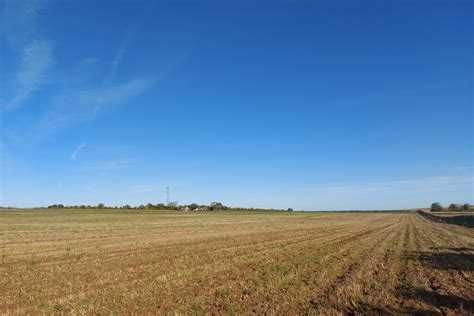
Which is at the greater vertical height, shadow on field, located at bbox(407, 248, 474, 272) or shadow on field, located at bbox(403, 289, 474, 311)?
shadow on field, located at bbox(403, 289, 474, 311)

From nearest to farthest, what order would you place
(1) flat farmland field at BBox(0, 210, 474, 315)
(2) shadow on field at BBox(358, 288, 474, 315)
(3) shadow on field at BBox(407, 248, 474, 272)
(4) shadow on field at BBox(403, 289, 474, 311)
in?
(2) shadow on field at BBox(358, 288, 474, 315)
(1) flat farmland field at BBox(0, 210, 474, 315)
(4) shadow on field at BBox(403, 289, 474, 311)
(3) shadow on field at BBox(407, 248, 474, 272)

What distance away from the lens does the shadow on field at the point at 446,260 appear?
56.9 feet

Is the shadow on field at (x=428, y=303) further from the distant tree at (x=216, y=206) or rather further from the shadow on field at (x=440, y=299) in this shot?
the distant tree at (x=216, y=206)

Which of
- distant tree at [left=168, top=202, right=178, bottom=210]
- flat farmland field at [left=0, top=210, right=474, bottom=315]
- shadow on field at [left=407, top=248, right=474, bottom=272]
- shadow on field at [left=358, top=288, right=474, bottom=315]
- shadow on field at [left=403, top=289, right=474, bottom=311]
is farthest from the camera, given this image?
distant tree at [left=168, top=202, right=178, bottom=210]

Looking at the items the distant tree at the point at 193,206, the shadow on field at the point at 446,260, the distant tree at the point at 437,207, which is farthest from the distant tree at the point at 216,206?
the shadow on field at the point at 446,260

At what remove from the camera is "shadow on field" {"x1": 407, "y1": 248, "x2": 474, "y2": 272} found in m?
17.3

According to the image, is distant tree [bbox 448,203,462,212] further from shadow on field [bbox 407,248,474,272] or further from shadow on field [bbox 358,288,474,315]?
shadow on field [bbox 358,288,474,315]

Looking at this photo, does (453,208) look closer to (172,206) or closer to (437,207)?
(437,207)

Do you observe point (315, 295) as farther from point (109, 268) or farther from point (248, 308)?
point (109, 268)

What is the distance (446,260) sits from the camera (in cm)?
1942

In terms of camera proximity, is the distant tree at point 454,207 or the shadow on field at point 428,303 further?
the distant tree at point 454,207

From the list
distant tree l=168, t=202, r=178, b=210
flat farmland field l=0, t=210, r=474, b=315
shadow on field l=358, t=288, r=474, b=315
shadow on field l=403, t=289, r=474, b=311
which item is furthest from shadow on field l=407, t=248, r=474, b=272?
distant tree l=168, t=202, r=178, b=210

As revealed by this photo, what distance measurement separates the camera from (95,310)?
1005 cm

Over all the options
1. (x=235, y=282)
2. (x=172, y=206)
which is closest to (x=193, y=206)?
(x=172, y=206)
